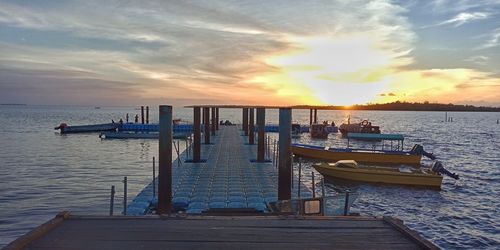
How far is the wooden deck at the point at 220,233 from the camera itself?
6.54 m

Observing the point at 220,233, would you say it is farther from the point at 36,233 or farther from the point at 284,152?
the point at 284,152

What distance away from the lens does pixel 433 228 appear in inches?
768

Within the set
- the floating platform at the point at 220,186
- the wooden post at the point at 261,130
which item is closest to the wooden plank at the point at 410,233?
the floating platform at the point at 220,186

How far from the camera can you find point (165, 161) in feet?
44.3

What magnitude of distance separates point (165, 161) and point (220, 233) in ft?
22.0

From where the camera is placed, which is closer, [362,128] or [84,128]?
[362,128]

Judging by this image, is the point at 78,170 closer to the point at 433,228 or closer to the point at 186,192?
the point at 186,192

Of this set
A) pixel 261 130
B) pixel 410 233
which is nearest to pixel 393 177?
pixel 261 130

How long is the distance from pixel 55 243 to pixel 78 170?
2774 cm

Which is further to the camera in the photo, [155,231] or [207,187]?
[207,187]

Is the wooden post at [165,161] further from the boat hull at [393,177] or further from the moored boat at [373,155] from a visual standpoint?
the moored boat at [373,155]

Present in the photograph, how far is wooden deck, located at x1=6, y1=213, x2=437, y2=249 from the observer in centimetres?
654

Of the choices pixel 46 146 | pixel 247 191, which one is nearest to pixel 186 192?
pixel 247 191

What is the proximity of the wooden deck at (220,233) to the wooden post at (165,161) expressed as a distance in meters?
5.43
